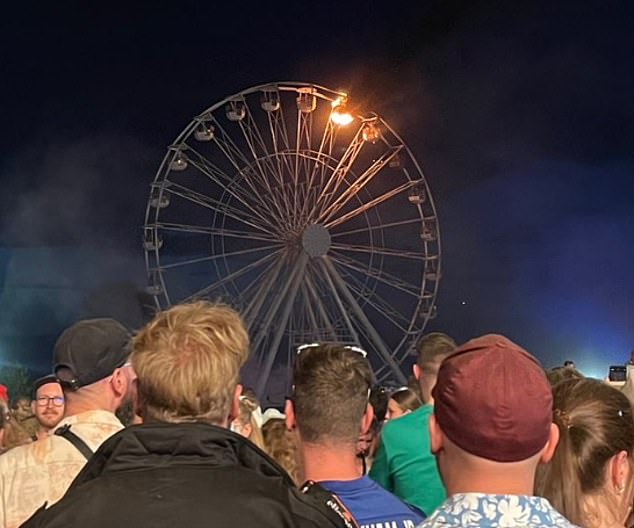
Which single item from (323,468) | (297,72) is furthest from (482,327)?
(323,468)

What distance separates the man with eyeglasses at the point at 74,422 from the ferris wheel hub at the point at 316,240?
31.2ft

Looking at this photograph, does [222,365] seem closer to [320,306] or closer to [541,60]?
[320,306]

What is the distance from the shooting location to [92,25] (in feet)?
41.8

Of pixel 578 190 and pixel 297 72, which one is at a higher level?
pixel 297 72

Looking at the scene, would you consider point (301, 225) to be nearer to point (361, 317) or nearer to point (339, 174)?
point (339, 174)

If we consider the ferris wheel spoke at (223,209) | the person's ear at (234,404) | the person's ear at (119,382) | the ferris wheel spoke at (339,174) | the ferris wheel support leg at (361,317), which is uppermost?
the ferris wheel spoke at (339,174)

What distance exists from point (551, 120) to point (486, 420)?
509 inches

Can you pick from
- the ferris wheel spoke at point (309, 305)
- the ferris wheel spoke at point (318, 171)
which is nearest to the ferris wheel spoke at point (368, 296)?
the ferris wheel spoke at point (309, 305)

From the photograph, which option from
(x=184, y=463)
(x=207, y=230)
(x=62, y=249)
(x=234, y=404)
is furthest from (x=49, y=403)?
(x=62, y=249)

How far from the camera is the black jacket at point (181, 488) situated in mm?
1345

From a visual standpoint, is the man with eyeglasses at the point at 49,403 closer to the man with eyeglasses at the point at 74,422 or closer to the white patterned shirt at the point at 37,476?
the man with eyeglasses at the point at 74,422

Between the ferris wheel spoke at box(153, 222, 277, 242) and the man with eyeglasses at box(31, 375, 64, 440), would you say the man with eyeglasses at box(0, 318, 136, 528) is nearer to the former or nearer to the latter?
the man with eyeglasses at box(31, 375, 64, 440)

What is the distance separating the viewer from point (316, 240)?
11789 millimetres

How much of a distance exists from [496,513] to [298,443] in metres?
0.89
